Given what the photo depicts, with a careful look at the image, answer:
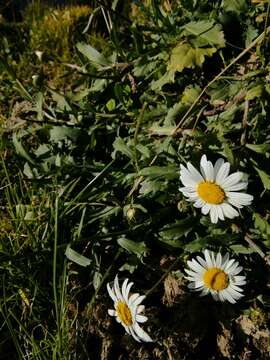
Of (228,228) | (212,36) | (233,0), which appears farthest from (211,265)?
(233,0)

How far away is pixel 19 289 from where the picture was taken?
1496 millimetres

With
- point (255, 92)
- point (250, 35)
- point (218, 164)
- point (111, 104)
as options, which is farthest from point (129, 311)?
point (250, 35)

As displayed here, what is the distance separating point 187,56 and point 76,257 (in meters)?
0.64

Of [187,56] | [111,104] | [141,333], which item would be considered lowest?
[141,333]

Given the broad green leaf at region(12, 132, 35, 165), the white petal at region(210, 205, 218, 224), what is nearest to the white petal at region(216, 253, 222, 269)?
the white petal at region(210, 205, 218, 224)

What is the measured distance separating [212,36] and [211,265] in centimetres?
64

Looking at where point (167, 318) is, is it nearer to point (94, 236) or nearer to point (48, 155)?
point (94, 236)

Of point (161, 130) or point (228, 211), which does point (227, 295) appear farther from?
point (161, 130)

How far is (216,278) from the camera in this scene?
1369 mm

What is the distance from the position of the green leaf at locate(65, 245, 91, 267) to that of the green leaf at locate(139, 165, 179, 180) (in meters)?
0.28

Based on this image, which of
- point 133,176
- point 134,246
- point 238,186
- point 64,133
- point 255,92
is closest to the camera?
point 238,186

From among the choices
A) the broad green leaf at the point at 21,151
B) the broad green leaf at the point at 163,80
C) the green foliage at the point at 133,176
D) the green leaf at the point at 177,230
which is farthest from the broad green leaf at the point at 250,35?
the broad green leaf at the point at 21,151

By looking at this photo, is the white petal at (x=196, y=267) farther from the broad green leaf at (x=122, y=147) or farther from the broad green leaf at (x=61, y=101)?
the broad green leaf at (x=61, y=101)

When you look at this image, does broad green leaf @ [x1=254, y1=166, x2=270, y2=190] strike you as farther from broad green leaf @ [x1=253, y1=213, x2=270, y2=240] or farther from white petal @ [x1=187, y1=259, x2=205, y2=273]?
white petal @ [x1=187, y1=259, x2=205, y2=273]
